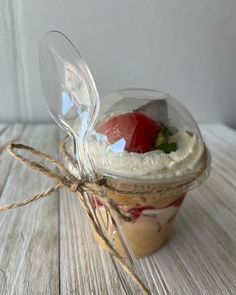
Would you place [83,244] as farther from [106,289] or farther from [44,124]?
[44,124]

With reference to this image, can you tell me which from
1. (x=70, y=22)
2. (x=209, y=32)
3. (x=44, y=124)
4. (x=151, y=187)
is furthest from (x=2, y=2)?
(x=151, y=187)

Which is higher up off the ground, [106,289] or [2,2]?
[2,2]

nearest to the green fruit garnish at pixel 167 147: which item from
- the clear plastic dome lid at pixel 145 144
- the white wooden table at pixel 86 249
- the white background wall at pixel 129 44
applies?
the clear plastic dome lid at pixel 145 144

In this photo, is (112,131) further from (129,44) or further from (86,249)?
(129,44)

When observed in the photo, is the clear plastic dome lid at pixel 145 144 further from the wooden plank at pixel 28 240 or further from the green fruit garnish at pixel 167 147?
the wooden plank at pixel 28 240

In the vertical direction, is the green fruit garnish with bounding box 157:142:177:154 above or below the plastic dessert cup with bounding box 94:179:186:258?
above

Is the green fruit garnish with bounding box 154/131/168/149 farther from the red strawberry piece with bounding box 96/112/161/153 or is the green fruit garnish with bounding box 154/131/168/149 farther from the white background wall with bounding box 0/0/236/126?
the white background wall with bounding box 0/0/236/126

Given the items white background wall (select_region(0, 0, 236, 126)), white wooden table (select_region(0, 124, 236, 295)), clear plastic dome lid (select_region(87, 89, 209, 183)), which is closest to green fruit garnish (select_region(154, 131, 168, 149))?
clear plastic dome lid (select_region(87, 89, 209, 183))
